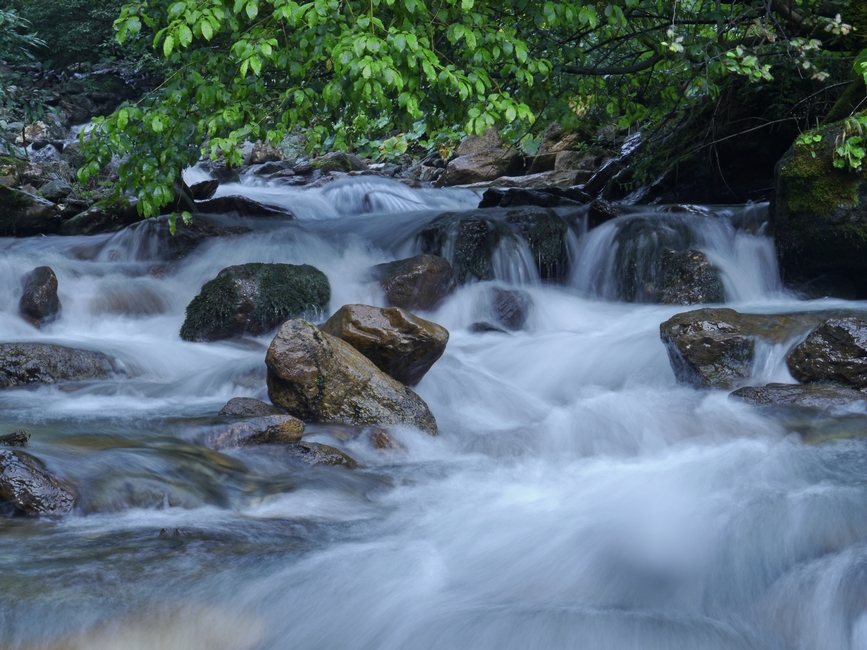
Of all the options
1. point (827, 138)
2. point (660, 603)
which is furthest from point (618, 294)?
point (660, 603)

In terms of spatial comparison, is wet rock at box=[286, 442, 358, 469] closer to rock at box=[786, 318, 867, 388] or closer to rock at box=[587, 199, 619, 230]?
rock at box=[786, 318, 867, 388]

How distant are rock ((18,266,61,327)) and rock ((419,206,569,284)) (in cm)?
436

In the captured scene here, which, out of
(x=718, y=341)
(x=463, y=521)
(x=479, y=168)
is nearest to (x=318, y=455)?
(x=463, y=521)

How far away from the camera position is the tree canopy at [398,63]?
521 cm

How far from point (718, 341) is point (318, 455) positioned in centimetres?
312

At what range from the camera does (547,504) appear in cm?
406

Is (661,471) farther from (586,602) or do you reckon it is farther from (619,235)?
(619,235)

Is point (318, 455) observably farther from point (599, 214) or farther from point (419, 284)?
point (599, 214)

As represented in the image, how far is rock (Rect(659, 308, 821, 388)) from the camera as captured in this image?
573 cm

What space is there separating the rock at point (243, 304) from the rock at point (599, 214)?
12.6 ft

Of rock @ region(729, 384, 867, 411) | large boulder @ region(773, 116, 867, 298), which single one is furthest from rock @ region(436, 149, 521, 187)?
rock @ region(729, 384, 867, 411)

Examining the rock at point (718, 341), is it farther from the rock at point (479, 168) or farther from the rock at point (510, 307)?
the rock at point (479, 168)

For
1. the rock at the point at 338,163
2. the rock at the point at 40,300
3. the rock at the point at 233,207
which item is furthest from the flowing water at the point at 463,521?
the rock at the point at 338,163

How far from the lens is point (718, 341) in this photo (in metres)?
5.78
